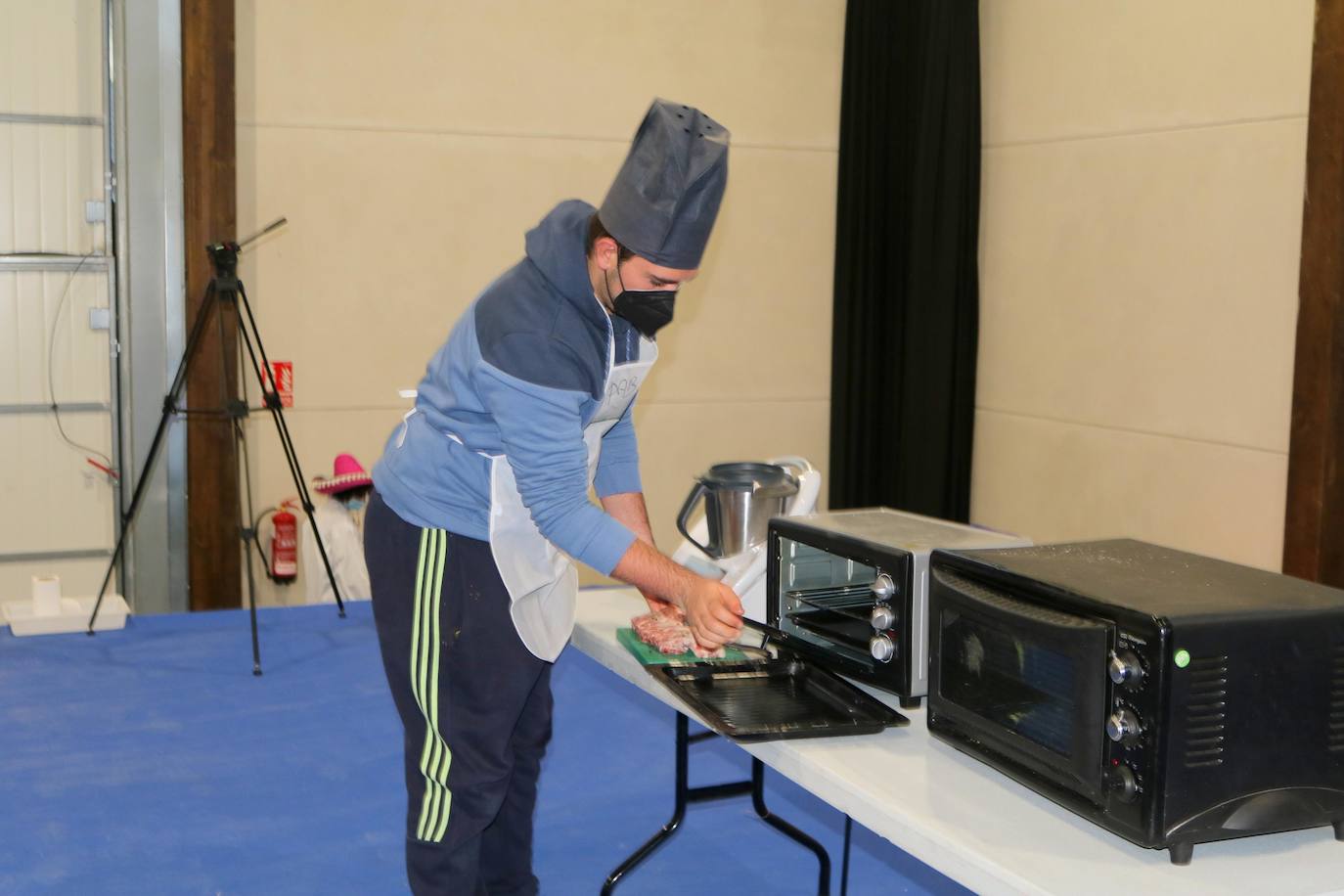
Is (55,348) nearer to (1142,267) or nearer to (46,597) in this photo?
(46,597)

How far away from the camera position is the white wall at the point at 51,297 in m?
4.49

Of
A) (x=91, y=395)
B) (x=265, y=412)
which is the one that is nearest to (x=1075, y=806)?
(x=265, y=412)

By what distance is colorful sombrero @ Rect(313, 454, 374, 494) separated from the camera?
429cm

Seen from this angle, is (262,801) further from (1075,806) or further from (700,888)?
(1075,806)

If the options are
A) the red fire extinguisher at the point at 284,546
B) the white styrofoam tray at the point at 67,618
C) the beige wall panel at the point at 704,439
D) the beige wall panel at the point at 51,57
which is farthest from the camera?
the beige wall panel at the point at 704,439

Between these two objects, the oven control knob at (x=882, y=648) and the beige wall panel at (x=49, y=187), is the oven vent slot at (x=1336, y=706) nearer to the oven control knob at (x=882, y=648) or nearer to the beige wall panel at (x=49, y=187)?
the oven control knob at (x=882, y=648)

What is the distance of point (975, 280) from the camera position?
5109 mm

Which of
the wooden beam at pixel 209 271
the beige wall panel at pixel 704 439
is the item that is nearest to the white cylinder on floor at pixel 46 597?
the wooden beam at pixel 209 271

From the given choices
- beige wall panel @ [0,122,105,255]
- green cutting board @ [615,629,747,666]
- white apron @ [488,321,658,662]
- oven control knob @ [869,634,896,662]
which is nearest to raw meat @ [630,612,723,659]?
green cutting board @ [615,629,747,666]

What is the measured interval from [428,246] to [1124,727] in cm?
395

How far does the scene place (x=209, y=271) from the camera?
4559mm

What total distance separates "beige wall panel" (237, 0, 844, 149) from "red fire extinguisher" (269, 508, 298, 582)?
4.61ft

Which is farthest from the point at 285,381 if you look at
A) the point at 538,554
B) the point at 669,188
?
the point at 669,188

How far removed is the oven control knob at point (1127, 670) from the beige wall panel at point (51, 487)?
4.17 m
